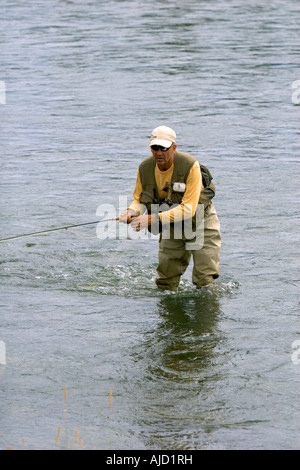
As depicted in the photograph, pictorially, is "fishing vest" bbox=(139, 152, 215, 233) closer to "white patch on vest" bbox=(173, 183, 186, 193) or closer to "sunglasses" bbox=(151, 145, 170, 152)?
"white patch on vest" bbox=(173, 183, 186, 193)

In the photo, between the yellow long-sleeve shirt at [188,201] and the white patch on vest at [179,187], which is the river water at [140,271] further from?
the white patch on vest at [179,187]

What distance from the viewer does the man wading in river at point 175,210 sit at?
716 centimetres

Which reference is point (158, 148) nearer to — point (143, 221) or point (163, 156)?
point (163, 156)

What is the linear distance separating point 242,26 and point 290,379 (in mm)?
22771

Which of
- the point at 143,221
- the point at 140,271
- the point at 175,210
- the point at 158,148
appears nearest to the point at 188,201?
the point at 175,210

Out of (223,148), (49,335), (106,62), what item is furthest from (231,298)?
(106,62)

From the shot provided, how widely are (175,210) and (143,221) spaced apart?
0.27 meters

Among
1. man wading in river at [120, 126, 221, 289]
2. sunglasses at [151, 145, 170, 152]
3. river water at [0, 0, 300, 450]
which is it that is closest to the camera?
river water at [0, 0, 300, 450]

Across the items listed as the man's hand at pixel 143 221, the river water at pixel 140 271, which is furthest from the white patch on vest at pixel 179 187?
the river water at pixel 140 271

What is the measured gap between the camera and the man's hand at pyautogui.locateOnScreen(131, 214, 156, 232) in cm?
721

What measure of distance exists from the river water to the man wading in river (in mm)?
346

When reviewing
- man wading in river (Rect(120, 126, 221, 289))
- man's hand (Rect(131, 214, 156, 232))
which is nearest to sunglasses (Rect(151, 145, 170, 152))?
man wading in river (Rect(120, 126, 221, 289))

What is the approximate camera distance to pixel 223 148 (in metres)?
14.3

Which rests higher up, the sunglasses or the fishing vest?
the sunglasses
